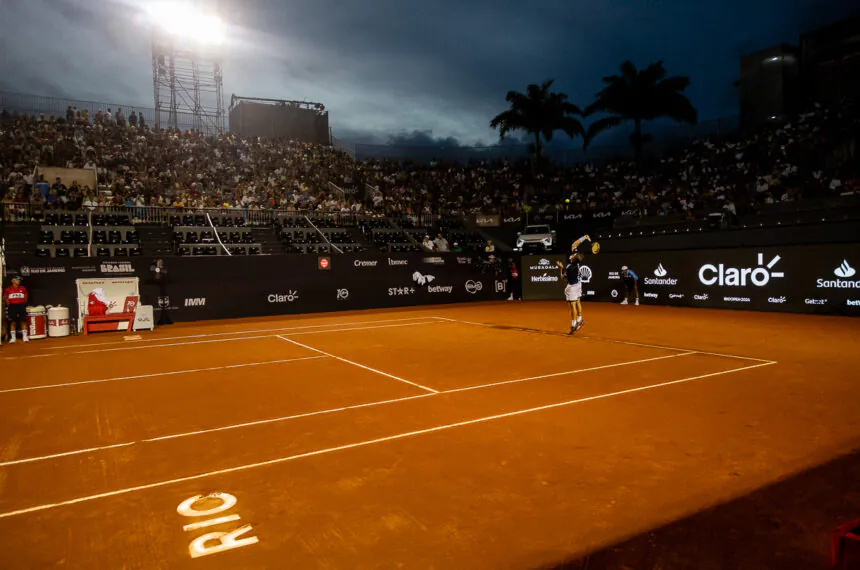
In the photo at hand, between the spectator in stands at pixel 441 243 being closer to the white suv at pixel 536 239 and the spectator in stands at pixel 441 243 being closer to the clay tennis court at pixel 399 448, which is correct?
the white suv at pixel 536 239

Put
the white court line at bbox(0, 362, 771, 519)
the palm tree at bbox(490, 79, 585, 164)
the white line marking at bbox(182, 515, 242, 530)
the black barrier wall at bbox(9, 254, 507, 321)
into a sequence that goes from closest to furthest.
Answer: the white line marking at bbox(182, 515, 242, 530)
the white court line at bbox(0, 362, 771, 519)
the black barrier wall at bbox(9, 254, 507, 321)
the palm tree at bbox(490, 79, 585, 164)

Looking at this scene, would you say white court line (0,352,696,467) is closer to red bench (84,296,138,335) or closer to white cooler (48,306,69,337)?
white cooler (48,306,69,337)

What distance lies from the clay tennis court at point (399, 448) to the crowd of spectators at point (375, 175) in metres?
16.3

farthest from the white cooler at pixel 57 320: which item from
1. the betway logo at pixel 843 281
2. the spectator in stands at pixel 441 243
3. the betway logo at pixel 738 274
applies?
the betway logo at pixel 843 281

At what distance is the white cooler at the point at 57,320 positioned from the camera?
15.9 meters

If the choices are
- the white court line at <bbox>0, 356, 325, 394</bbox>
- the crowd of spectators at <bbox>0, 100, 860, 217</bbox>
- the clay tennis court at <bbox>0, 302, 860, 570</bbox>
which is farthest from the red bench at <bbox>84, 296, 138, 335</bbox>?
the white court line at <bbox>0, 356, 325, 394</bbox>

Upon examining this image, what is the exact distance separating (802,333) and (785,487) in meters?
11.3

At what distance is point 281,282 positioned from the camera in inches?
841

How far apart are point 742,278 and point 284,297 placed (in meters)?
17.1

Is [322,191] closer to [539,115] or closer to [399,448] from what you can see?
[539,115]

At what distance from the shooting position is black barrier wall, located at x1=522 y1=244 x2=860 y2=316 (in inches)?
673

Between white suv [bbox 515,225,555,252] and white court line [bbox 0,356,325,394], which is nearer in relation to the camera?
white court line [bbox 0,356,325,394]

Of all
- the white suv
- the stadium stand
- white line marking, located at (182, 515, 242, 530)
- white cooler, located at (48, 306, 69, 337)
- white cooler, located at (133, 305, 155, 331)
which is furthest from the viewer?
the white suv

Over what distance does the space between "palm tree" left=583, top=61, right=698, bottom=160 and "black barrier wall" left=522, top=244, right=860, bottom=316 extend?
824 inches
